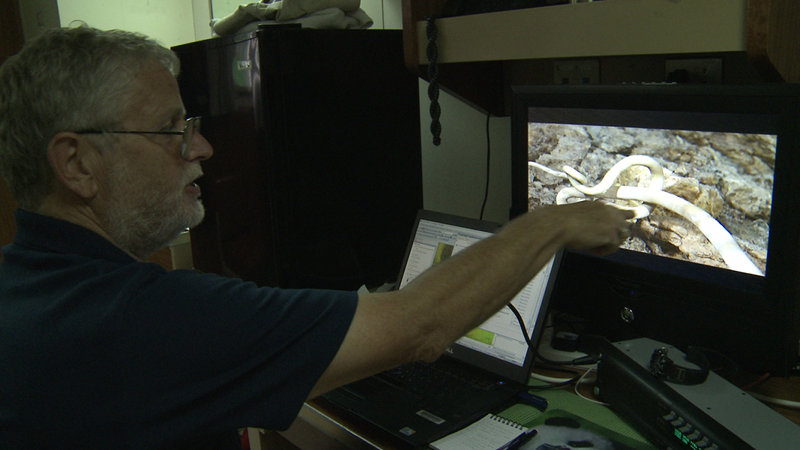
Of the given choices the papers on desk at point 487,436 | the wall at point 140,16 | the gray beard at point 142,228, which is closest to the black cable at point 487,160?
the papers on desk at point 487,436

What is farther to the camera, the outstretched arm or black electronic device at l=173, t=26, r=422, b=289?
black electronic device at l=173, t=26, r=422, b=289

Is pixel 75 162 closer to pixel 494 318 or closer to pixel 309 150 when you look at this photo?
pixel 309 150

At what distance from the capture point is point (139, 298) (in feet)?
2.64

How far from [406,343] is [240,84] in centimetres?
93

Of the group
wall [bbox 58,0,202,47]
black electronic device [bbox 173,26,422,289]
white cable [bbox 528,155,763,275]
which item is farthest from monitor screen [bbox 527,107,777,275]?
wall [bbox 58,0,202,47]

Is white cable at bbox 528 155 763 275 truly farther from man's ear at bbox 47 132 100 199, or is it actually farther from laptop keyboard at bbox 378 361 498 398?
man's ear at bbox 47 132 100 199

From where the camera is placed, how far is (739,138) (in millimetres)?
1061

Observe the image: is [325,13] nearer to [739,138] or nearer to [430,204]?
[430,204]

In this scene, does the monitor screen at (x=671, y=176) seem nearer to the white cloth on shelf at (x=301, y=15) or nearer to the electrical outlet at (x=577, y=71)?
the electrical outlet at (x=577, y=71)

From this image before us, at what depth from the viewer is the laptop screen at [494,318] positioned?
1234 millimetres

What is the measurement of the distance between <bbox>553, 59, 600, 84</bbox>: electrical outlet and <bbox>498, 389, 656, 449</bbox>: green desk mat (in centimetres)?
73

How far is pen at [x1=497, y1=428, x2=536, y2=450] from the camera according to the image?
102 centimetres

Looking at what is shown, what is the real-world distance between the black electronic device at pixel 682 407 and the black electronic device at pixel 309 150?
2.37 feet

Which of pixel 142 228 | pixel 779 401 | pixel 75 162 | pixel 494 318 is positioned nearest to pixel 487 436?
pixel 494 318
